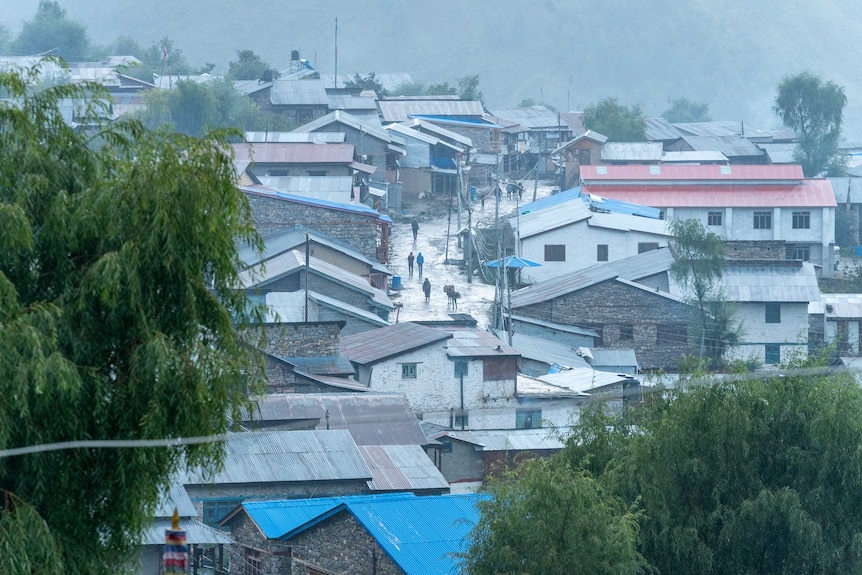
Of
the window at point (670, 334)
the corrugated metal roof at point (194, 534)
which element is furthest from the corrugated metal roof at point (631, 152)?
the corrugated metal roof at point (194, 534)

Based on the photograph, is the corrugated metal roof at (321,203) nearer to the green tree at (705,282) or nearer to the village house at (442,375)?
the green tree at (705,282)

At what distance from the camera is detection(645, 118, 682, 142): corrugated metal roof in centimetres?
6088

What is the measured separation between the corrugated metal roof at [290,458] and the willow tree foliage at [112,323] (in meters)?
9.82

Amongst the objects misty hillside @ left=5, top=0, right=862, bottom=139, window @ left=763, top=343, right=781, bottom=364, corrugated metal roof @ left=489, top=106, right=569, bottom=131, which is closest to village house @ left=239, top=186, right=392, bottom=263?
window @ left=763, top=343, right=781, bottom=364

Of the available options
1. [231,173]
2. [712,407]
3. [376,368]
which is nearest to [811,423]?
[712,407]

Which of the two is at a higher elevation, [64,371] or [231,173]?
[231,173]

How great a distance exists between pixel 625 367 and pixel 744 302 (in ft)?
18.8

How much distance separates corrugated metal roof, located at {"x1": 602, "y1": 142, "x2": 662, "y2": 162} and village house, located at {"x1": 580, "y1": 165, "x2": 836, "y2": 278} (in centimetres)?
577

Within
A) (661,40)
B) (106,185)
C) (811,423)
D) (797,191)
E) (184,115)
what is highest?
(661,40)

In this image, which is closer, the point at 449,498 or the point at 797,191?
the point at 449,498

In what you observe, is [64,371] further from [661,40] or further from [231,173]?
[661,40]

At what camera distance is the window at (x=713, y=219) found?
4475 cm

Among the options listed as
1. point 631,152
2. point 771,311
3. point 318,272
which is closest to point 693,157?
point 631,152

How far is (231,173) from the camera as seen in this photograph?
26.8ft
